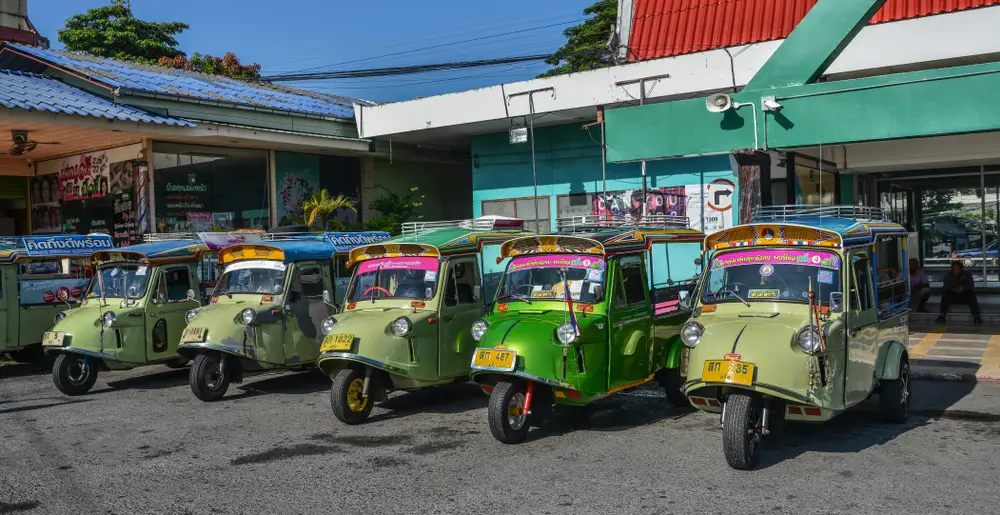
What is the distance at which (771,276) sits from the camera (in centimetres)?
820

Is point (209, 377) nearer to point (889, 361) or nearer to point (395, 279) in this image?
point (395, 279)

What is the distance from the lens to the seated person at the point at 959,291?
15883 mm

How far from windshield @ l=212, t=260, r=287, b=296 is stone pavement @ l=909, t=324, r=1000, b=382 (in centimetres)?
878

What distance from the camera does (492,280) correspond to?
470 inches

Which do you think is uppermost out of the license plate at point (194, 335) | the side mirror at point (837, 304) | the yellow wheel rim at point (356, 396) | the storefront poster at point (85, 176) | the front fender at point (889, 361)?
the storefront poster at point (85, 176)

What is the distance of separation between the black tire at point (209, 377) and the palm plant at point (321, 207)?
394 inches

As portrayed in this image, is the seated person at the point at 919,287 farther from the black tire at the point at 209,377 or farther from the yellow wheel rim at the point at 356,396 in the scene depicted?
the black tire at the point at 209,377

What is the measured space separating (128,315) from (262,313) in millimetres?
2415

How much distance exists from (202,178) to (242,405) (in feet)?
36.7

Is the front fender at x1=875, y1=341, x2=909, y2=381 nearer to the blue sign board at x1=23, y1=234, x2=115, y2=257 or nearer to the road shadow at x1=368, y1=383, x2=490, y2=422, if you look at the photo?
the road shadow at x1=368, y1=383, x2=490, y2=422

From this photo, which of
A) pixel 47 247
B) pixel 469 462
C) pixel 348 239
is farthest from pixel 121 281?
pixel 469 462

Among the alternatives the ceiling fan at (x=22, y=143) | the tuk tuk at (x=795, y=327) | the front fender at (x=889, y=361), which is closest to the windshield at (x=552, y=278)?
the tuk tuk at (x=795, y=327)

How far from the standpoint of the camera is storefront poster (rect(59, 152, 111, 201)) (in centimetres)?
2020

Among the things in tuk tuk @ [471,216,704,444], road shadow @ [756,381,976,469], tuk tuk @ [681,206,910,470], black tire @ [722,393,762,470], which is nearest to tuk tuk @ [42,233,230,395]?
tuk tuk @ [471,216,704,444]
